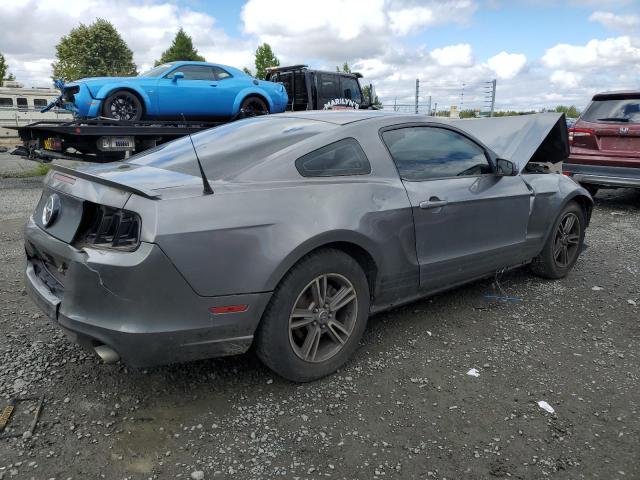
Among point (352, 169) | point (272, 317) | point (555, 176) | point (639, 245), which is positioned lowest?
point (639, 245)

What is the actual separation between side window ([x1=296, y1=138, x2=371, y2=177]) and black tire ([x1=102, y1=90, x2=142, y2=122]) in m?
7.25

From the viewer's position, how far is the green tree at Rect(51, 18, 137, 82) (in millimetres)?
47594

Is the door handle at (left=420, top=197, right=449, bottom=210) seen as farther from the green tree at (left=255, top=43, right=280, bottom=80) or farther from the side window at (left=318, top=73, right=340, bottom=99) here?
the green tree at (left=255, top=43, right=280, bottom=80)

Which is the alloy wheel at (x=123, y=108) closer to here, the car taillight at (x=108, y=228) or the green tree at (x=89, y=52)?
the car taillight at (x=108, y=228)

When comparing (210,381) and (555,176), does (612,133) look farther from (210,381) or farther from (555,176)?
(210,381)

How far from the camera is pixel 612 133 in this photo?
7.72 meters

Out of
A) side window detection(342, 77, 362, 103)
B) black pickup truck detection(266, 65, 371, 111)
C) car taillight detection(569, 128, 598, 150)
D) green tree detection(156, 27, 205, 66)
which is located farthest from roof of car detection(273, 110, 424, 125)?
green tree detection(156, 27, 205, 66)

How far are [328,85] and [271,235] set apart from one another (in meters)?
10.7

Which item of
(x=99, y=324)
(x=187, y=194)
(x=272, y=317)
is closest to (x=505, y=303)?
(x=272, y=317)

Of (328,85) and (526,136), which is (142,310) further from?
(328,85)

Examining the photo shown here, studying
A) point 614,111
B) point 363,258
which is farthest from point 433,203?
point 614,111

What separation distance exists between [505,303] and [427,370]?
1.37m

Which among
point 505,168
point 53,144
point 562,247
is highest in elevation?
point 505,168

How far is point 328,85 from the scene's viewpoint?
41.1 feet
